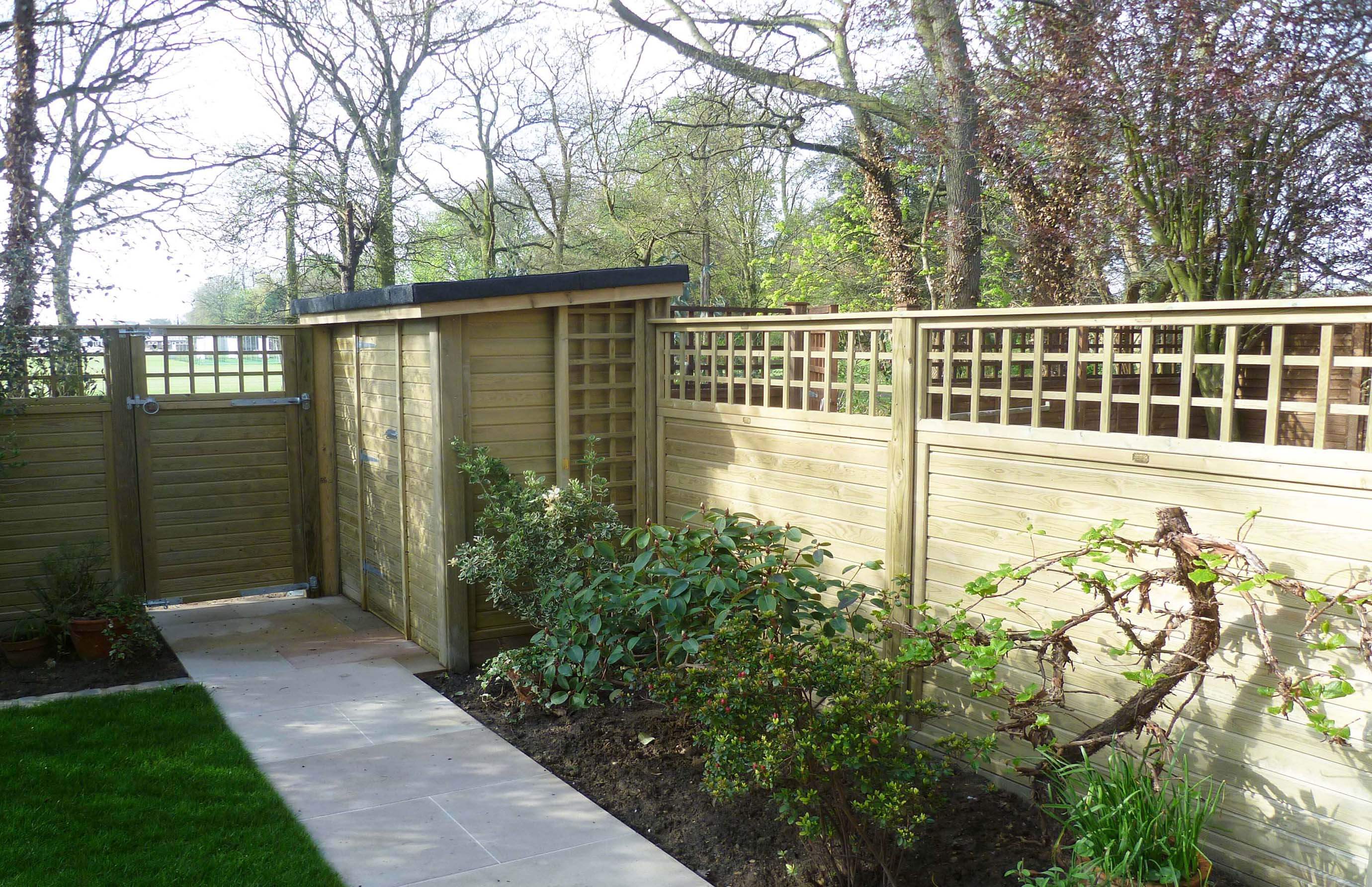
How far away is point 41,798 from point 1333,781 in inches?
177

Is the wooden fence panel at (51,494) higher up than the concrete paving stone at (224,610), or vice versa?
the wooden fence panel at (51,494)

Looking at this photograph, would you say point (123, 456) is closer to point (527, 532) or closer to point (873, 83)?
point (527, 532)

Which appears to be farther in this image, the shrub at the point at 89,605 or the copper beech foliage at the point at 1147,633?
the shrub at the point at 89,605

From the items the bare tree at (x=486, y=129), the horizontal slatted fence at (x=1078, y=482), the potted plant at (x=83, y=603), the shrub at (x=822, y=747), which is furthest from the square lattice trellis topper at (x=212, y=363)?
the bare tree at (x=486, y=129)

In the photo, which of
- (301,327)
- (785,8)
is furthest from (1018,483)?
(785,8)

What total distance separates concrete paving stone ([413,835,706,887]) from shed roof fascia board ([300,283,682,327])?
2.96 metres

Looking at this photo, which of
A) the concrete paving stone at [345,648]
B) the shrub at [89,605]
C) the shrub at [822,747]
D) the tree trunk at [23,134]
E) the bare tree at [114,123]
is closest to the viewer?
the shrub at [822,747]

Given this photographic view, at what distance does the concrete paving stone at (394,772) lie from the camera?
13.1 feet

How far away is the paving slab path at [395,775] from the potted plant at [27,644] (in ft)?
2.22

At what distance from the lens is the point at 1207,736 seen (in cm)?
327

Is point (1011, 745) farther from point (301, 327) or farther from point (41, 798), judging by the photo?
point (301, 327)

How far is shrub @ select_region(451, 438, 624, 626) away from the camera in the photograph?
5.23 metres

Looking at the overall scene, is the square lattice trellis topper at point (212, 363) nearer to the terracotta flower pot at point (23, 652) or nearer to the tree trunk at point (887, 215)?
the terracotta flower pot at point (23, 652)

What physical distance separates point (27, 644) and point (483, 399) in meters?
2.93
